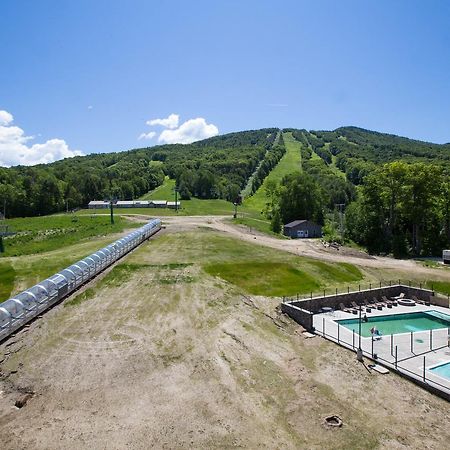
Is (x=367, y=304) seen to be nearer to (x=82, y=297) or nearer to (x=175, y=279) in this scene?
(x=175, y=279)

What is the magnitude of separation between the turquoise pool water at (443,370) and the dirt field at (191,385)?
319 centimetres

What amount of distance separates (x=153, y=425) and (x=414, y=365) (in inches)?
791

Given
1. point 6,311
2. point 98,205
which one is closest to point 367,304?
point 6,311

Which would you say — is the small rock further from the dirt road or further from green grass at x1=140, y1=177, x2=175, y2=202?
green grass at x1=140, y1=177, x2=175, y2=202

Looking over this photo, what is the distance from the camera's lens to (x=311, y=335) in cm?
3831

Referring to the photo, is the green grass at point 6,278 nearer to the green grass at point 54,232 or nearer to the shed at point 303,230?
the green grass at point 54,232

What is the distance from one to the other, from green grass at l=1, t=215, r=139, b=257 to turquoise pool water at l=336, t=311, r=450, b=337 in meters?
47.2

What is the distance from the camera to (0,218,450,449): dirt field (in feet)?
74.9

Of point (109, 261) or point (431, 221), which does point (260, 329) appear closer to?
point (109, 261)

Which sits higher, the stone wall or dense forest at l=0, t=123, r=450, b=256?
dense forest at l=0, t=123, r=450, b=256

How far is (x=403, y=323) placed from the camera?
1735 inches

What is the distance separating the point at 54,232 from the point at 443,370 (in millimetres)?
67954

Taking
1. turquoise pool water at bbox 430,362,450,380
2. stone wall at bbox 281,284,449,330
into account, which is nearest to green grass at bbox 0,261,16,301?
stone wall at bbox 281,284,449,330

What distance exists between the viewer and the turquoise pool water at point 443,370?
3031 cm
